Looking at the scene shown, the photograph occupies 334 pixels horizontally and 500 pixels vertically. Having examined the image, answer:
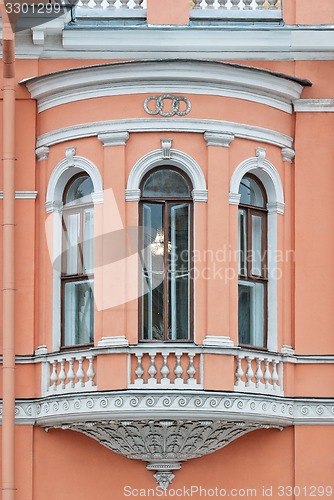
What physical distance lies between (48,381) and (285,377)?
3.21 meters

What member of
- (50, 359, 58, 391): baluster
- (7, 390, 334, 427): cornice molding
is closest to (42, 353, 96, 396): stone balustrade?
(50, 359, 58, 391): baluster

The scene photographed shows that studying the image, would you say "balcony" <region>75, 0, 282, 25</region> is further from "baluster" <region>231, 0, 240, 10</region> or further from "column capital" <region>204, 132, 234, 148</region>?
"column capital" <region>204, 132, 234, 148</region>

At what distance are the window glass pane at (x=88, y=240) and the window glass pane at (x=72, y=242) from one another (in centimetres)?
12

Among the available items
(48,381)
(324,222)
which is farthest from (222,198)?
(48,381)

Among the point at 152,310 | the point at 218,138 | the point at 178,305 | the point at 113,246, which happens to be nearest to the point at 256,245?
the point at 178,305

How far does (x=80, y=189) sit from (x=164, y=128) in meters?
1.56

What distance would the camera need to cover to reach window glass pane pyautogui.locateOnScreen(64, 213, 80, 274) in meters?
25.2

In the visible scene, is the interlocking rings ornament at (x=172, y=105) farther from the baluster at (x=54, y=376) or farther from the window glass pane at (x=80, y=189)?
the baluster at (x=54, y=376)

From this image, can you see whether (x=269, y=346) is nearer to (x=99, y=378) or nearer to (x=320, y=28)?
(x=99, y=378)

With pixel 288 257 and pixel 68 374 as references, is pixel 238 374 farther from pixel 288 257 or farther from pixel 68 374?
pixel 68 374

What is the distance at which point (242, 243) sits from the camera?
25.2 meters

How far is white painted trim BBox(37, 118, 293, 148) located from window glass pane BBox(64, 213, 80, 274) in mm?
1094

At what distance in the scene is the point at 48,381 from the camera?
2486 cm

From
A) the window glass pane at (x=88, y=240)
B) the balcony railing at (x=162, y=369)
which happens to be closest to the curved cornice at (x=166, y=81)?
the window glass pane at (x=88, y=240)
